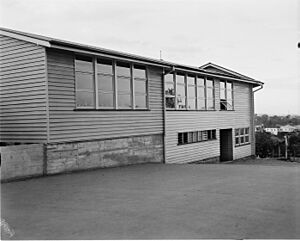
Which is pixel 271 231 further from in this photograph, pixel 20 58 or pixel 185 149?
pixel 185 149

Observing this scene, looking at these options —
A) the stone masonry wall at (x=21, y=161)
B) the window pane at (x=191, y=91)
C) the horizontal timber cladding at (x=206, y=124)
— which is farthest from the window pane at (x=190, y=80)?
the stone masonry wall at (x=21, y=161)

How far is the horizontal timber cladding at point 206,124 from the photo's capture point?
17719 mm

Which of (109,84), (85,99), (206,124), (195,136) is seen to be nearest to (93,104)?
(85,99)

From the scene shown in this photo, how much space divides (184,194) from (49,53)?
631 cm

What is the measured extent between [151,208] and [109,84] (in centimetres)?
778

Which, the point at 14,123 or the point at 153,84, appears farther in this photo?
the point at 153,84

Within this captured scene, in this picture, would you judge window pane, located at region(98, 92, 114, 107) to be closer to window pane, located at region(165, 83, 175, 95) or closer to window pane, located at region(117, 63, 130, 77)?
window pane, located at region(117, 63, 130, 77)

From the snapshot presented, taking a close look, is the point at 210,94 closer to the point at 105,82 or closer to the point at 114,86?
the point at 114,86

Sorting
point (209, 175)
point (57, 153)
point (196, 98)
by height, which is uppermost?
point (196, 98)

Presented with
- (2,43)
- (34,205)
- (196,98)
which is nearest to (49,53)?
(2,43)

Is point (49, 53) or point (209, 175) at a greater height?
point (49, 53)

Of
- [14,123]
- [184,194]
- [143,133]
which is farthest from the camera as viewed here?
[143,133]

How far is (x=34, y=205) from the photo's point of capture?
6.97 meters

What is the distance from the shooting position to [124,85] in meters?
14.4
